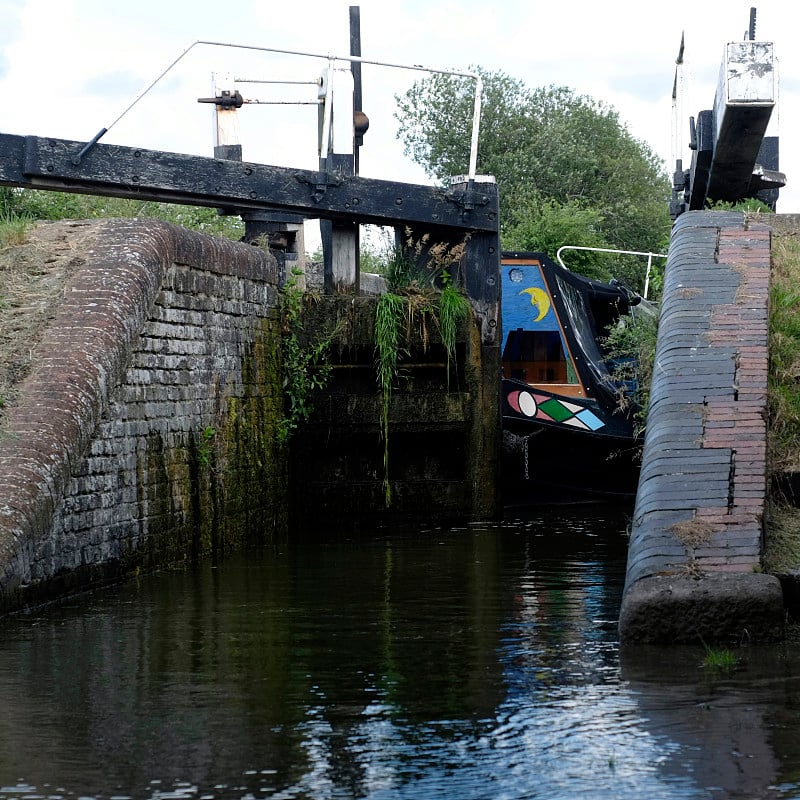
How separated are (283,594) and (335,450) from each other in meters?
5.12

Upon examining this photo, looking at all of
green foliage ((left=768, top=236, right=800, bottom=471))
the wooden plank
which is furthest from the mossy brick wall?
green foliage ((left=768, top=236, right=800, bottom=471))

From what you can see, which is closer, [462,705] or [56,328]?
[462,705]

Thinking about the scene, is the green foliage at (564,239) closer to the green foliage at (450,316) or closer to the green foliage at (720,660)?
the green foliage at (450,316)

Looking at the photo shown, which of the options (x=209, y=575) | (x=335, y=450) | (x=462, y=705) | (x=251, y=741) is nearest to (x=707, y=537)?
(x=462, y=705)

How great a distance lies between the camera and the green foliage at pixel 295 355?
12.7 meters

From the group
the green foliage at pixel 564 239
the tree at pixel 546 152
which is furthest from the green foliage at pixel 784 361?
the tree at pixel 546 152

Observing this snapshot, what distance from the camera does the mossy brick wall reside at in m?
7.70

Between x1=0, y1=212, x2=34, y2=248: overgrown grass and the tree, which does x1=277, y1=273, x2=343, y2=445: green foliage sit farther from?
the tree

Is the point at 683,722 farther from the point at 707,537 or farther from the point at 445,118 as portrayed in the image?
the point at 445,118

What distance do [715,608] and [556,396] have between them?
9160 millimetres

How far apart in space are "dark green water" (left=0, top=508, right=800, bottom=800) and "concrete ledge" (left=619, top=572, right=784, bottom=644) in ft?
0.35

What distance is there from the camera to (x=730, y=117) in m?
10.7

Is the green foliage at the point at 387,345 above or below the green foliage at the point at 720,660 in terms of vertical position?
above

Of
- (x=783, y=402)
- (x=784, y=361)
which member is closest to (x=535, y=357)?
(x=784, y=361)
